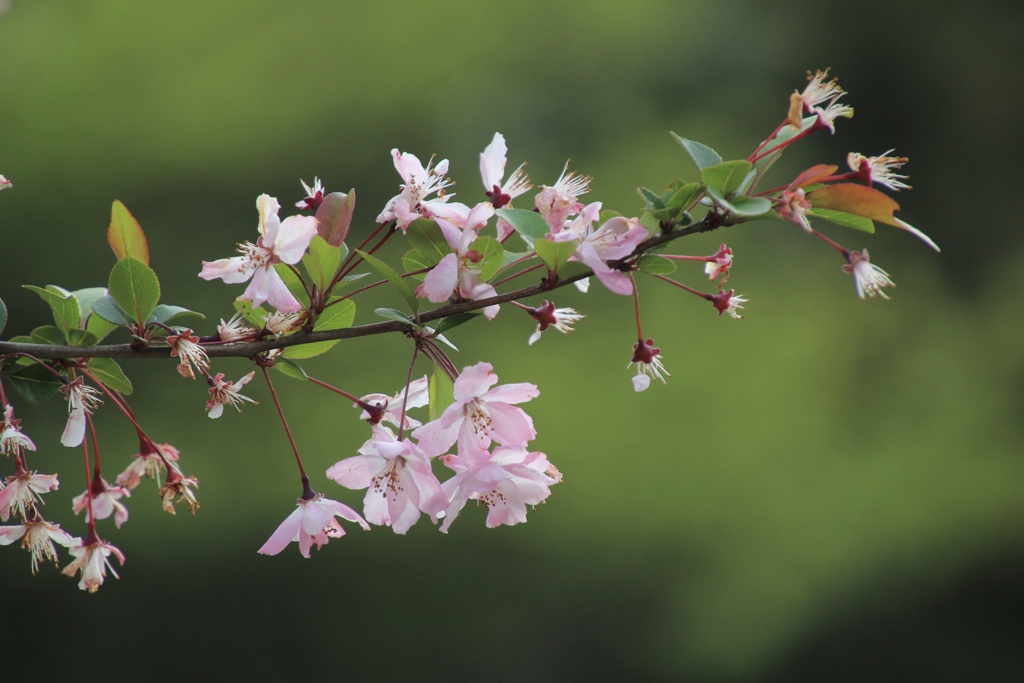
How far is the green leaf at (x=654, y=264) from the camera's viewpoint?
688mm

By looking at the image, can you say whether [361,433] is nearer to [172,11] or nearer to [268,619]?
[268,619]

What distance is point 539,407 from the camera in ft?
12.5

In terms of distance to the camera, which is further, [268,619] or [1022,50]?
[1022,50]

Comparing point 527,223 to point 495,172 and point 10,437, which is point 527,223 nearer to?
point 495,172

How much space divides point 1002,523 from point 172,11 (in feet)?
13.2

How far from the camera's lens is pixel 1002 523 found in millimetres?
4098

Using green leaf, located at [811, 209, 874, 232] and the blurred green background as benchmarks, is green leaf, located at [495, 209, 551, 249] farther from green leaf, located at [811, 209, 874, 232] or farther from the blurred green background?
the blurred green background

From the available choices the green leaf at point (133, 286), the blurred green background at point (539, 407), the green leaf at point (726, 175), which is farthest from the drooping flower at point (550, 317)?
the blurred green background at point (539, 407)

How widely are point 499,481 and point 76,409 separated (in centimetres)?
33

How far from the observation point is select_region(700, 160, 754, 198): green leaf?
623 mm

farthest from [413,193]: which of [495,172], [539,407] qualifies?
[539,407]

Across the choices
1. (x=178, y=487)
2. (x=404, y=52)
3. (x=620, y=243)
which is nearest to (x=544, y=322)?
(x=620, y=243)

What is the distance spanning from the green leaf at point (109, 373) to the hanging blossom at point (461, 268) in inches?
10.6

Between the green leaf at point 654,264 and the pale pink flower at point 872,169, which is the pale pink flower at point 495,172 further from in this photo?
the pale pink flower at point 872,169
